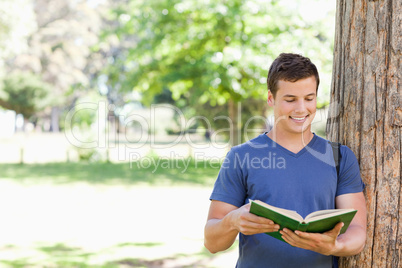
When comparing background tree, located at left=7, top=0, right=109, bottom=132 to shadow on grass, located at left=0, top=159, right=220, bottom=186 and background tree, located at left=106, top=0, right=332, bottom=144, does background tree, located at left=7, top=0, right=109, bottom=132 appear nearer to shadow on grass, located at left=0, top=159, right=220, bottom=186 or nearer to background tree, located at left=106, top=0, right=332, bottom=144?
shadow on grass, located at left=0, top=159, right=220, bottom=186

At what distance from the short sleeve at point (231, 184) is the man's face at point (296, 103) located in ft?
1.04

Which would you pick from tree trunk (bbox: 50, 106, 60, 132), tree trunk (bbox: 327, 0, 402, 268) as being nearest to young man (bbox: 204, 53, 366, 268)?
tree trunk (bbox: 327, 0, 402, 268)

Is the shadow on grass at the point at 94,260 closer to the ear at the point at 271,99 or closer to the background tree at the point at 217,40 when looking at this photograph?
the ear at the point at 271,99

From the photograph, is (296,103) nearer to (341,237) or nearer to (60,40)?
(341,237)

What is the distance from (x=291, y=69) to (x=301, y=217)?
809mm

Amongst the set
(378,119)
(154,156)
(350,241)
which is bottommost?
(154,156)

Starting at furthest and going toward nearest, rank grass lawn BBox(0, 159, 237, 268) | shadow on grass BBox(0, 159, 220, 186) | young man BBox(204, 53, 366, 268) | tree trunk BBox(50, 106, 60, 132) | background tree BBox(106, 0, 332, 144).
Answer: tree trunk BBox(50, 106, 60, 132)
shadow on grass BBox(0, 159, 220, 186)
background tree BBox(106, 0, 332, 144)
grass lawn BBox(0, 159, 237, 268)
young man BBox(204, 53, 366, 268)

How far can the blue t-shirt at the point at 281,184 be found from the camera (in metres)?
2.13

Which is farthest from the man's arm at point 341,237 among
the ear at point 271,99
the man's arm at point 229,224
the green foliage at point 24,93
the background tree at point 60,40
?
the green foliage at point 24,93

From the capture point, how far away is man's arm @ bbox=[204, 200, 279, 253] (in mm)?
1823

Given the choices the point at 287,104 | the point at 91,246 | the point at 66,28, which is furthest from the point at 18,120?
the point at 287,104

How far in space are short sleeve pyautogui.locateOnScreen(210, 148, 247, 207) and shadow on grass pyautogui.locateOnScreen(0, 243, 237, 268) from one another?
421 cm

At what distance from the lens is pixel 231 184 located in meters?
2.17

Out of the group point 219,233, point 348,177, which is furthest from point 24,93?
point 348,177
